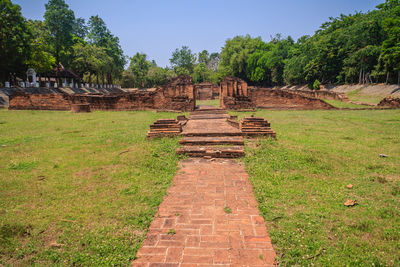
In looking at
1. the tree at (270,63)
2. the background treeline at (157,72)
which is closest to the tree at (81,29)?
the background treeline at (157,72)

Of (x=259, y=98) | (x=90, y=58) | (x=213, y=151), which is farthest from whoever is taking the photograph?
(x=90, y=58)

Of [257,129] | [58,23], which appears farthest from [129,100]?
[58,23]

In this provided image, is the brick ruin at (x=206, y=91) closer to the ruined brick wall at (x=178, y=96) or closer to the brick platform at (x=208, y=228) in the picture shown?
the ruined brick wall at (x=178, y=96)

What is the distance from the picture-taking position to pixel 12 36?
72.0 ft

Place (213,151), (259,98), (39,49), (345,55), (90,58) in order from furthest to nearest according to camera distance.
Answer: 1. (90,58)
2. (345,55)
3. (39,49)
4. (259,98)
5. (213,151)

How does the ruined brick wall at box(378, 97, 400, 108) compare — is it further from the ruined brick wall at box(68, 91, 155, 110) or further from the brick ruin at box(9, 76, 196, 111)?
the ruined brick wall at box(68, 91, 155, 110)

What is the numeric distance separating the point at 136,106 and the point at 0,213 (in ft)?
45.0

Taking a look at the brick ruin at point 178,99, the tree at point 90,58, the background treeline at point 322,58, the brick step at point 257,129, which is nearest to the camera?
the brick step at point 257,129

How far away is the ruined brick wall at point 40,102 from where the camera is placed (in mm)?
17047

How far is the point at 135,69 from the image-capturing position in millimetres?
49062

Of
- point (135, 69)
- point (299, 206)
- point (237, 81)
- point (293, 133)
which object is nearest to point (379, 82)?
point (237, 81)

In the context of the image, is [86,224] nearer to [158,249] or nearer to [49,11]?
[158,249]

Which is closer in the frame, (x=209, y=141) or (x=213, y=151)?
(x=213, y=151)

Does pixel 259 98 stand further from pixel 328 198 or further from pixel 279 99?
pixel 328 198
